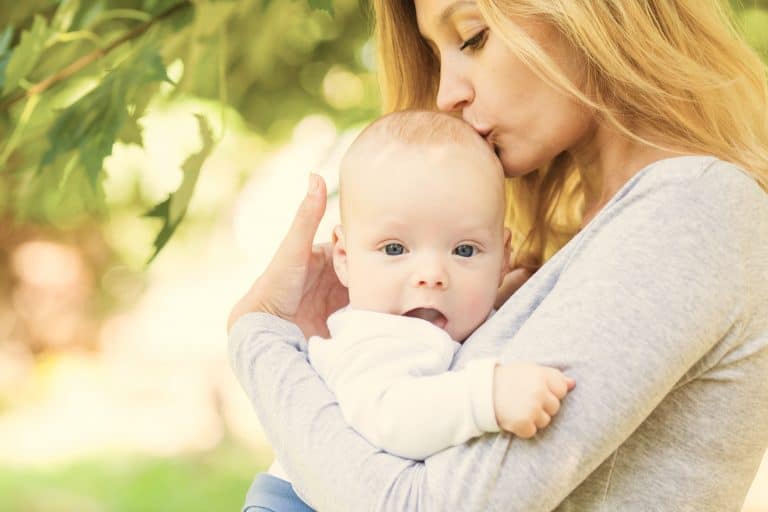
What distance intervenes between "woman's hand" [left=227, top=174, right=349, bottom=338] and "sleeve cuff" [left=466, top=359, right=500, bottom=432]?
1.64 feet

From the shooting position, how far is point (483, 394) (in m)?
1.19

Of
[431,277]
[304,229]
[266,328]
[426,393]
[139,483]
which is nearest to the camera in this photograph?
[426,393]

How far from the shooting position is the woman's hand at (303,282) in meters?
1.63

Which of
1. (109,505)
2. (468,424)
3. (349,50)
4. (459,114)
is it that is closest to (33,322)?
(109,505)

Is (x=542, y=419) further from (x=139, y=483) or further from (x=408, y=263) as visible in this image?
(x=139, y=483)

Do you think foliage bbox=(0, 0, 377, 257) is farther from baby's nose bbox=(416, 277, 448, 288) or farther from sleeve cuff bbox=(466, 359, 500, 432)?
sleeve cuff bbox=(466, 359, 500, 432)

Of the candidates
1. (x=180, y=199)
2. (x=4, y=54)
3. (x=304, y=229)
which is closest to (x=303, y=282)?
(x=304, y=229)

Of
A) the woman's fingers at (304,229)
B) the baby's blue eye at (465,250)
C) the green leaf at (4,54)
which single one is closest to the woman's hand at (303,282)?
the woman's fingers at (304,229)

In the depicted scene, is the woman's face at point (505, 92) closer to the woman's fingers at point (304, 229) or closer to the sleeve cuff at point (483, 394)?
the woman's fingers at point (304, 229)

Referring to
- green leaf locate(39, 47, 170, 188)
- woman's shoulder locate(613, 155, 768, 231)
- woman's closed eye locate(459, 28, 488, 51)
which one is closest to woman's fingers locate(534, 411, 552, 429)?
woman's shoulder locate(613, 155, 768, 231)

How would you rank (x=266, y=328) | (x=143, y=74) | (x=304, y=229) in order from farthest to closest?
(x=143, y=74)
(x=304, y=229)
(x=266, y=328)

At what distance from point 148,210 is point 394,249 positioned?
0.52 meters

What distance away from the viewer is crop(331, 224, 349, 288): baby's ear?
1.61 meters

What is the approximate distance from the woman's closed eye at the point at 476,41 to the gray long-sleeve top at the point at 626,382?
374 mm
